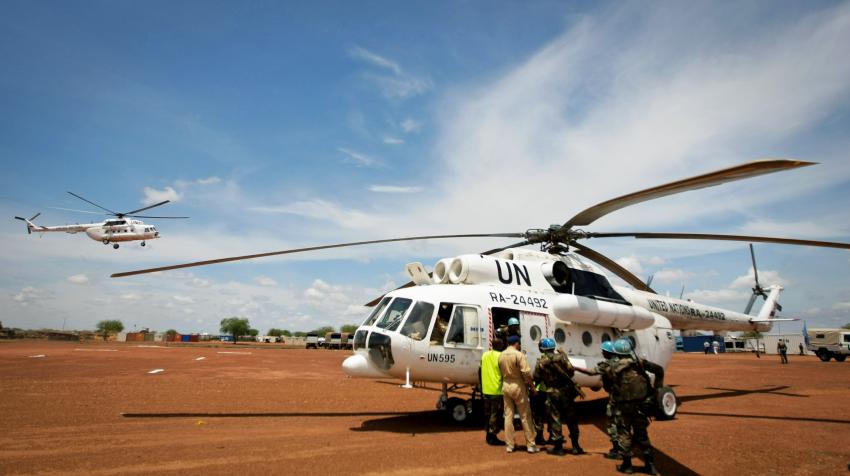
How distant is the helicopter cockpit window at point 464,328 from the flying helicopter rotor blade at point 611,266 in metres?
3.95

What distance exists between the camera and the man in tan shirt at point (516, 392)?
7.45 m

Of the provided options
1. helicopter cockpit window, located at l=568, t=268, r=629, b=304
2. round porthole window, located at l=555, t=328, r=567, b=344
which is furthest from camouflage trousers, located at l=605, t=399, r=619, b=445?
helicopter cockpit window, located at l=568, t=268, r=629, b=304

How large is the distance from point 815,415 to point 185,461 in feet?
45.1

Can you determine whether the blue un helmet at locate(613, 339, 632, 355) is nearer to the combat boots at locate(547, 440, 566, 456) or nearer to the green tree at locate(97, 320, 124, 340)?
the combat boots at locate(547, 440, 566, 456)

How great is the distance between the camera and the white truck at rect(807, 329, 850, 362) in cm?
3606

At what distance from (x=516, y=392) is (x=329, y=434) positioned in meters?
3.49

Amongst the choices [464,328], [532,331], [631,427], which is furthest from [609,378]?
[532,331]

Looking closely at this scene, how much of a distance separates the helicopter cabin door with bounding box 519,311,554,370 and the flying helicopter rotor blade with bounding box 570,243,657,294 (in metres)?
2.51

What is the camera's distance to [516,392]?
752cm

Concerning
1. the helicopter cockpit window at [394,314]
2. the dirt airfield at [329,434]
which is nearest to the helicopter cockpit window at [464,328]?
the helicopter cockpit window at [394,314]

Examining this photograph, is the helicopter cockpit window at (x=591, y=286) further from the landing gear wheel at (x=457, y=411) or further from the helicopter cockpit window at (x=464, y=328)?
the landing gear wheel at (x=457, y=411)

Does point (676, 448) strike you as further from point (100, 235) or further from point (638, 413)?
point (100, 235)

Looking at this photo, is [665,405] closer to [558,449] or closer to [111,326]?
[558,449]

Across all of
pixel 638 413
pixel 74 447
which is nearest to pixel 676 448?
pixel 638 413
